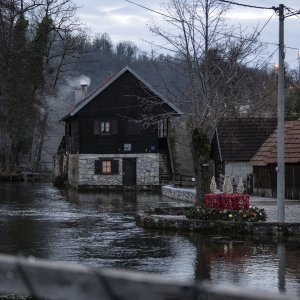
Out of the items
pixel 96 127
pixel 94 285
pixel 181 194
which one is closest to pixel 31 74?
pixel 96 127

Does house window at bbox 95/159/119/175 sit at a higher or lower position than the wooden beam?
higher

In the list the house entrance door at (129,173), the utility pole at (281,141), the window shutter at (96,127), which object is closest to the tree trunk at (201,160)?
the utility pole at (281,141)

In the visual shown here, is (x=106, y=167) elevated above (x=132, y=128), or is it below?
below

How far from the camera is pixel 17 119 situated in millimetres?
59656

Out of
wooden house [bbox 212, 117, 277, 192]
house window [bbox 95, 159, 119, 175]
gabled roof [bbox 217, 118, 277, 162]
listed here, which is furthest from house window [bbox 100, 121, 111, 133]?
gabled roof [bbox 217, 118, 277, 162]

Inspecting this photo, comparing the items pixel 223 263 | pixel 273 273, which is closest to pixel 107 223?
pixel 223 263

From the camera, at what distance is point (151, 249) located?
16.8 m

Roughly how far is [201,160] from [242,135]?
668 inches

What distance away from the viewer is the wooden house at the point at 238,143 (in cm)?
4003

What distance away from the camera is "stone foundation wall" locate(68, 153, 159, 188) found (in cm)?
4878

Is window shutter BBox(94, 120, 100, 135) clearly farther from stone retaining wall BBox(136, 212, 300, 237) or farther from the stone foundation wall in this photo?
stone retaining wall BBox(136, 212, 300, 237)

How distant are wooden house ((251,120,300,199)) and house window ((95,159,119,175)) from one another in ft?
52.3

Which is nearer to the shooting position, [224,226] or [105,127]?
[224,226]

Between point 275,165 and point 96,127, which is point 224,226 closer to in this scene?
point 275,165
